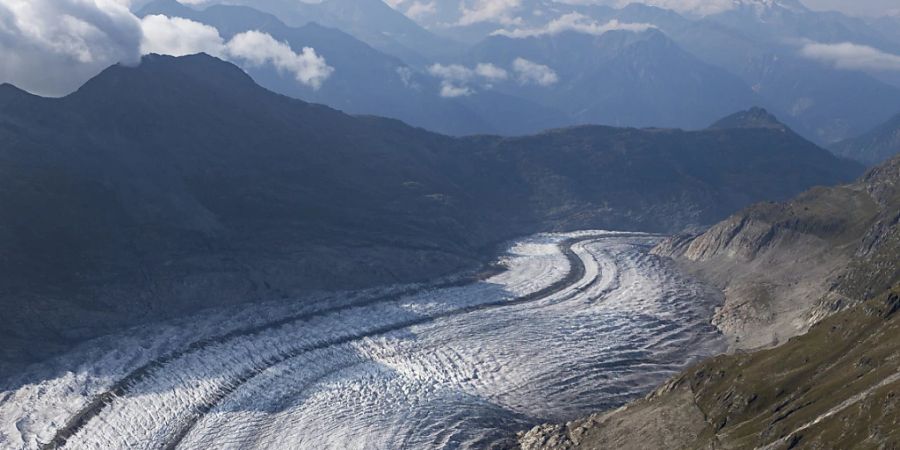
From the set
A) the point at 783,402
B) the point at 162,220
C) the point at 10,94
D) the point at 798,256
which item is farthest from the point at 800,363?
the point at 10,94

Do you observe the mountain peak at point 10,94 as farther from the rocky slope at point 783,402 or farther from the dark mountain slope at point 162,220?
the rocky slope at point 783,402

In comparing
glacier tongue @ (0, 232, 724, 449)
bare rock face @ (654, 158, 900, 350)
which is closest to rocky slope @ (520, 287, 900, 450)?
glacier tongue @ (0, 232, 724, 449)

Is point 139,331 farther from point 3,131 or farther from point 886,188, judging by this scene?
point 886,188

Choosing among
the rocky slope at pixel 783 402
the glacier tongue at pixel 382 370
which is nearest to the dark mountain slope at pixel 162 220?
the glacier tongue at pixel 382 370

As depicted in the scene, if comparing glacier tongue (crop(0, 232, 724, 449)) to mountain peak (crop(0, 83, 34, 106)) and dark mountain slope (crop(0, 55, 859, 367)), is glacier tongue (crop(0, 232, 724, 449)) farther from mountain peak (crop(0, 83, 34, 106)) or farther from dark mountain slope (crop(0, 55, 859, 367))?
mountain peak (crop(0, 83, 34, 106))

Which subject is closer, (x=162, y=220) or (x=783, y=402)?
(x=783, y=402)

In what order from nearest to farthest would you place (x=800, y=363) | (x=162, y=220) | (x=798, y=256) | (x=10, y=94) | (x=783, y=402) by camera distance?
(x=783, y=402), (x=800, y=363), (x=798, y=256), (x=162, y=220), (x=10, y=94)

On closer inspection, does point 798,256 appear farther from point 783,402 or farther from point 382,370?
point 382,370
